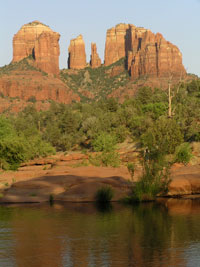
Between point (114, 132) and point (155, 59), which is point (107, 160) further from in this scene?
point (155, 59)

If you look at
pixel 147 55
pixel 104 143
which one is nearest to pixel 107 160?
pixel 104 143

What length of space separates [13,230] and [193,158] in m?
23.2

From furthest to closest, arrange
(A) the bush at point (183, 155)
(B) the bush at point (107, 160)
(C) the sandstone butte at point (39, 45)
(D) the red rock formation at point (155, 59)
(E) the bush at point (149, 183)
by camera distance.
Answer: (C) the sandstone butte at point (39, 45), (D) the red rock formation at point (155, 59), (B) the bush at point (107, 160), (A) the bush at point (183, 155), (E) the bush at point (149, 183)

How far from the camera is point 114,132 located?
4800 cm

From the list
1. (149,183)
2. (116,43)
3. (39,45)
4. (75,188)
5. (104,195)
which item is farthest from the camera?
(116,43)

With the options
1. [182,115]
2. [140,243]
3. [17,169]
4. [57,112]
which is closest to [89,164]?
[17,169]

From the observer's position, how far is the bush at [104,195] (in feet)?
72.7

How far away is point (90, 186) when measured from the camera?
2375 centimetres

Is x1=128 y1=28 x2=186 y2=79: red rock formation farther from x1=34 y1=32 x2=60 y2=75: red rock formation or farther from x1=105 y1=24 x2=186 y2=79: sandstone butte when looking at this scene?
x1=34 y1=32 x2=60 y2=75: red rock formation

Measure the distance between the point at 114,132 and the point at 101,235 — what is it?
3348 cm

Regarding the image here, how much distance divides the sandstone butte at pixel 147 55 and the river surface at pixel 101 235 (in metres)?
104

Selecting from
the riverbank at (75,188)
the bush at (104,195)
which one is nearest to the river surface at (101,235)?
the bush at (104,195)

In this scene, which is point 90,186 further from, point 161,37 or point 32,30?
point 32,30

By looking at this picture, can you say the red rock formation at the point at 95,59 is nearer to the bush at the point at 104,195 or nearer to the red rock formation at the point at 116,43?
the red rock formation at the point at 116,43
